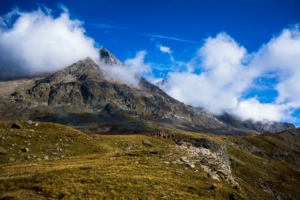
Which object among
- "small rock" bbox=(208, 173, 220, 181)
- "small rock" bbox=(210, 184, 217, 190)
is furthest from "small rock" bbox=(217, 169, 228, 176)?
"small rock" bbox=(210, 184, 217, 190)

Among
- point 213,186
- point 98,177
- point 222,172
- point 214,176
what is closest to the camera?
point 213,186

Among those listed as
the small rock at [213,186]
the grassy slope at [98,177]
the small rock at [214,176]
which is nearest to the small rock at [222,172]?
the small rock at [214,176]

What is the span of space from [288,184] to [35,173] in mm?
79633

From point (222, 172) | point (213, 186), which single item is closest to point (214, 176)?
point (222, 172)

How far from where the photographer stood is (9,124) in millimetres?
65875

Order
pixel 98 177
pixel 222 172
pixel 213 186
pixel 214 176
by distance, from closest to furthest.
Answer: pixel 213 186 → pixel 98 177 → pixel 214 176 → pixel 222 172

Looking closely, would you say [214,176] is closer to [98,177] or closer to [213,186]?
[213,186]

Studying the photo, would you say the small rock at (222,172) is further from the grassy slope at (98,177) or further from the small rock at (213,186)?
the small rock at (213,186)

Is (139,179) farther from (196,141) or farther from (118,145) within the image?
(196,141)

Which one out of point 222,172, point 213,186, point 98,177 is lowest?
point 98,177

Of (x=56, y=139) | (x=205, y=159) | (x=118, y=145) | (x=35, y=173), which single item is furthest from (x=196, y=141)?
(x=35, y=173)

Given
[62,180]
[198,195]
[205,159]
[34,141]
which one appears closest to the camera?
[198,195]

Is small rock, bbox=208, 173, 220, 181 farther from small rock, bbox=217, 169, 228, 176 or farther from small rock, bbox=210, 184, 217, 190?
small rock, bbox=210, 184, 217, 190

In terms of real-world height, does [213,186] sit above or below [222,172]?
below
